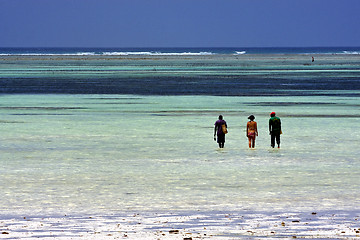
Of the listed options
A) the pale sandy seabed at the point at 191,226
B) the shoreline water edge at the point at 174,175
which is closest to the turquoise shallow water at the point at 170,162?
the shoreline water edge at the point at 174,175

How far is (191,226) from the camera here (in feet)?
41.6

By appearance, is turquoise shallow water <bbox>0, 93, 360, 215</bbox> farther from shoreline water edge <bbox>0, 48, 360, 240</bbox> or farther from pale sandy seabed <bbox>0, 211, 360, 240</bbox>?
pale sandy seabed <bbox>0, 211, 360, 240</bbox>

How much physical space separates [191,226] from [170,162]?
26.1ft

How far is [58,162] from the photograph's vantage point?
20578 millimetres

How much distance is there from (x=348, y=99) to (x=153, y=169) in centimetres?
→ 2906

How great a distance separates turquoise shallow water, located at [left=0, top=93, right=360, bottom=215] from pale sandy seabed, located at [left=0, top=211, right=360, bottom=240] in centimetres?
71

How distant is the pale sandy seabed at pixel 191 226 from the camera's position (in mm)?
11977

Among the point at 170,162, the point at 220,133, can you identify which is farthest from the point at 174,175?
the point at 220,133

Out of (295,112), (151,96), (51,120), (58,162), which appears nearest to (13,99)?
(151,96)

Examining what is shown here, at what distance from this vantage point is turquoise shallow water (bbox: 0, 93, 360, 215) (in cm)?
1503

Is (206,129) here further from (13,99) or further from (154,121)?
(13,99)

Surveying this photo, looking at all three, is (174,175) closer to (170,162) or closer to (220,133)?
(170,162)

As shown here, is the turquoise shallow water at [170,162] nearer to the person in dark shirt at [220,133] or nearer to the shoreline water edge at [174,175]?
the shoreline water edge at [174,175]

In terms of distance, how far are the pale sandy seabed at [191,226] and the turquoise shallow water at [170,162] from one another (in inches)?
27.9
